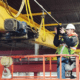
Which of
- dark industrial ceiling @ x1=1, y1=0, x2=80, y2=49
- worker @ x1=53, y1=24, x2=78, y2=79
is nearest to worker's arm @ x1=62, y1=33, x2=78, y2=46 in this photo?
worker @ x1=53, y1=24, x2=78, y2=79

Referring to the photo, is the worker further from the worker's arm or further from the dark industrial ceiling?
the dark industrial ceiling

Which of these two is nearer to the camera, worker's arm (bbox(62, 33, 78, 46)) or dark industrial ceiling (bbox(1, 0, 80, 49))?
worker's arm (bbox(62, 33, 78, 46))

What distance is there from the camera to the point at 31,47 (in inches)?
874

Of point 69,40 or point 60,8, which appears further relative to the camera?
point 60,8

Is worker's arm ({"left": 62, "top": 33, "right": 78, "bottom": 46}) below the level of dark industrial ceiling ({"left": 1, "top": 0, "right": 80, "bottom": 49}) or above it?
below

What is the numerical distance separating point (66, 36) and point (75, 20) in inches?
280

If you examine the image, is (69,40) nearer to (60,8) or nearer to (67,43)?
(67,43)

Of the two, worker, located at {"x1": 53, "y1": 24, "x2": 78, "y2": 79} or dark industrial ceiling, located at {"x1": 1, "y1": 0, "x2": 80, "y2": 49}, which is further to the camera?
dark industrial ceiling, located at {"x1": 1, "y1": 0, "x2": 80, "y2": 49}

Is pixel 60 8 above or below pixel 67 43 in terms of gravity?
above

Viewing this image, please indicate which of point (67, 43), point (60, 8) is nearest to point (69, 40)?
point (67, 43)

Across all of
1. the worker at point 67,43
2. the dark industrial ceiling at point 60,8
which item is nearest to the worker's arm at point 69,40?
the worker at point 67,43

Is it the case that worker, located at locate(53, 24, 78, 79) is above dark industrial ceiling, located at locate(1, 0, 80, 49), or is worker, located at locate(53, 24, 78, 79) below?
below

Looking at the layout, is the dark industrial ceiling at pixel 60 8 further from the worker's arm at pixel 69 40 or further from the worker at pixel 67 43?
the worker's arm at pixel 69 40

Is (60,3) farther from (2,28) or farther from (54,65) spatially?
(2,28)
